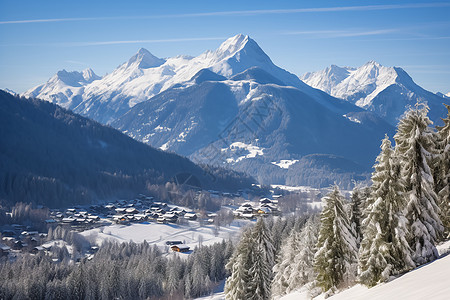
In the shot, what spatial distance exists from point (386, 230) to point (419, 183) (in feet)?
12.0

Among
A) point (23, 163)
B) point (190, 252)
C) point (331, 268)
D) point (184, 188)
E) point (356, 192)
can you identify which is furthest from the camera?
point (184, 188)

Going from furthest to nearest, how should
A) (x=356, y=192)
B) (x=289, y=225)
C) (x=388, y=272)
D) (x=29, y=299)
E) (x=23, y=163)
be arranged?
(x=23, y=163) < (x=289, y=225) < (x=29, y=299) < (x=356, y=192) < (x=388, y=272)

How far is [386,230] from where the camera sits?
24281 mm

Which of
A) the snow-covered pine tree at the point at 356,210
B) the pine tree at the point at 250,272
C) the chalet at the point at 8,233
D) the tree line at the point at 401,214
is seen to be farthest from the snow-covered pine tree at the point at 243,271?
the chalet at the point at 8,233

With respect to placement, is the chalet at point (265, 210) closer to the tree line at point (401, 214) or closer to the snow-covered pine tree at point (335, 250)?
the snow-covered pine tree at point (335, 250)

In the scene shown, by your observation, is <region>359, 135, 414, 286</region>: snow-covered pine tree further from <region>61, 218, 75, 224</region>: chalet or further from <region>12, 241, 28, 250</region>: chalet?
<region>61, 218, 75, 224</region>: chalet

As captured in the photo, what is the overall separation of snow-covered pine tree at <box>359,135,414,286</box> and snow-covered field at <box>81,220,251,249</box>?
82264 mm

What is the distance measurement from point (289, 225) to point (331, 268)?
5568cm

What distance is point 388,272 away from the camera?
75.8 ft

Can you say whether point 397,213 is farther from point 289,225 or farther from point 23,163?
point 23,163

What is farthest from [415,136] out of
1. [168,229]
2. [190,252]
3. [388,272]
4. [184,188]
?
[184,188]

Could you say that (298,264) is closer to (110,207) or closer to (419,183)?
(419,183)

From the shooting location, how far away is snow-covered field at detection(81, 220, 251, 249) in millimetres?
107000

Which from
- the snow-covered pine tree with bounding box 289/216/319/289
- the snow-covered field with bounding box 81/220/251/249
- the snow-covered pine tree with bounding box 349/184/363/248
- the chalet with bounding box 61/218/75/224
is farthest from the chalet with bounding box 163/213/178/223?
the snow-covered pine tree with bounding box 349/184/363/248
